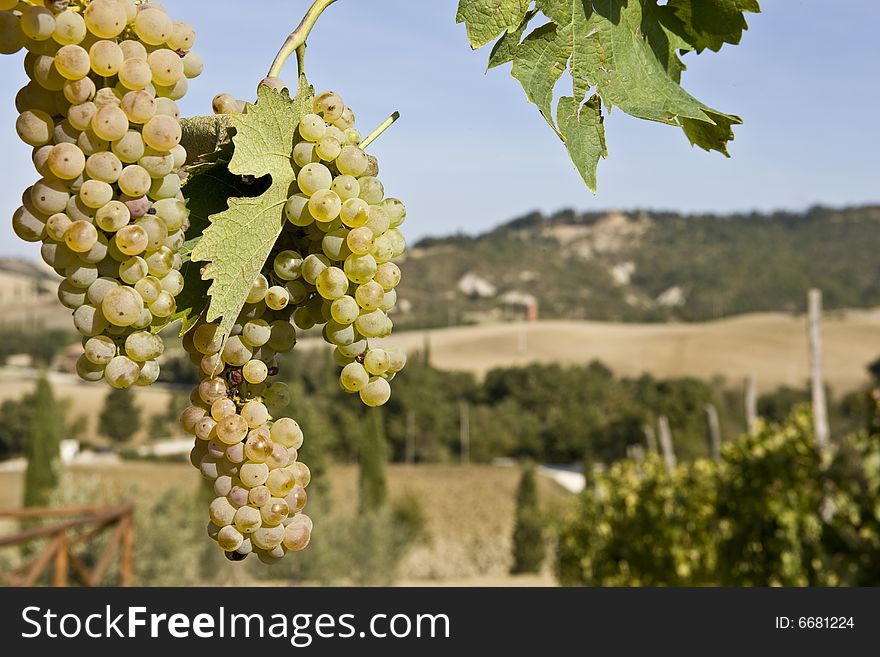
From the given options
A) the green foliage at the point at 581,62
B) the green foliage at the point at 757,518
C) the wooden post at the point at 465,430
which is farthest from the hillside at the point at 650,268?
the green foliage at the point at 581,62

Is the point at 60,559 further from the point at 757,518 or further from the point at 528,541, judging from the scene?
the point at 528,541

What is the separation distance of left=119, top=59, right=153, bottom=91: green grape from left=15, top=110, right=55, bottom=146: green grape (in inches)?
1.9

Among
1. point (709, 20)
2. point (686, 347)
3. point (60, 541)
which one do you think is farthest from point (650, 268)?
point (709, 20)

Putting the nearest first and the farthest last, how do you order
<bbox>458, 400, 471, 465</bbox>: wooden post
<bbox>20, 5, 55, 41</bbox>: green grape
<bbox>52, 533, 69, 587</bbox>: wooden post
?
<bbox>20, 5, 55, 41</bbox>: green grape < <bbox>52, 533, 69, 587</bbox>: wooden post < <bbox>458, 400, 471, 465</bbox>: wooden post

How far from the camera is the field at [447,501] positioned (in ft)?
94.2

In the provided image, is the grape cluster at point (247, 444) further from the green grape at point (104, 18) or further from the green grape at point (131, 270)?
the green grape at point (104, 18)

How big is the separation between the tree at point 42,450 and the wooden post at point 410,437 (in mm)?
16569

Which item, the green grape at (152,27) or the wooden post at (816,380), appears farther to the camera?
the wooden post at (816,380)

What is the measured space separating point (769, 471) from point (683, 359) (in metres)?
37.7

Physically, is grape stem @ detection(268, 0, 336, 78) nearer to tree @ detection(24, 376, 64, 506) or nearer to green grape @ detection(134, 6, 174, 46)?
green grape @ detection(134, 6, 174, 46)

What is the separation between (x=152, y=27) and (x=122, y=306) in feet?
0.54

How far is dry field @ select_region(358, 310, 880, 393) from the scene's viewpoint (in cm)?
4200

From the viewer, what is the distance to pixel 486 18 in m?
0.68

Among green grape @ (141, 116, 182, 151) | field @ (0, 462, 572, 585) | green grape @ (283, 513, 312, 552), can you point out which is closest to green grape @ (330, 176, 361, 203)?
green grape @ (141, 116, 182, 151)
